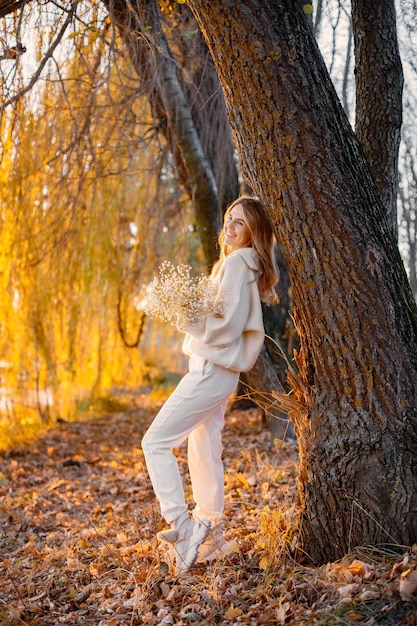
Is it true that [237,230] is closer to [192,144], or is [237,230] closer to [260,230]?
[260,230]

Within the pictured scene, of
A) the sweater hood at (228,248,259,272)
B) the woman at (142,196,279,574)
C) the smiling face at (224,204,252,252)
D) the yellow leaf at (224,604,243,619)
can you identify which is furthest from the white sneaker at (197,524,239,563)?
the smiling face at (224,204,252,252)

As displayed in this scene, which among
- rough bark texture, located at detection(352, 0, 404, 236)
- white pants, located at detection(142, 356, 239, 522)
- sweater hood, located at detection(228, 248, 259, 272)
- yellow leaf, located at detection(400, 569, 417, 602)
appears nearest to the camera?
yellow leaf, located at detection(400, 569, 417, 602)

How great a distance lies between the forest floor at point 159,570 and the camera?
2.67 metres

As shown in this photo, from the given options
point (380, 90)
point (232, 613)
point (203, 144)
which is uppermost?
point (203, 144)

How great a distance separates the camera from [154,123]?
6570 mm

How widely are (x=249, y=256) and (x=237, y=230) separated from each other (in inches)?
7.0

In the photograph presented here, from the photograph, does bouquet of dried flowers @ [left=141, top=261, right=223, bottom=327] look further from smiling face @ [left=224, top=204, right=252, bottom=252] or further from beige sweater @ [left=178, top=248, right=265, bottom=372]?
smiling face @ [left=224, top=204, right=252, bottom=252]

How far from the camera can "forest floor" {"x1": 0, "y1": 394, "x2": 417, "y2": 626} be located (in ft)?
8.75

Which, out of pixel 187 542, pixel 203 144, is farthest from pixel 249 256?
pixel 203 144

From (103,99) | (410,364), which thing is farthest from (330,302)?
(103,99)

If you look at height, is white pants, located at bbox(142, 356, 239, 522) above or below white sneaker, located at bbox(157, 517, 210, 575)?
above

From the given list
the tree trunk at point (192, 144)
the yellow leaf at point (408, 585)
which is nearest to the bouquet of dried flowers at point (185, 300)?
the yellow leaf at point (408, 585)

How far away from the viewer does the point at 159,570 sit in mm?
3188

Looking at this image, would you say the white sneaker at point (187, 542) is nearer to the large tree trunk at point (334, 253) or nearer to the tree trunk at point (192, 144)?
the large tree trunk at point (334, 253)
